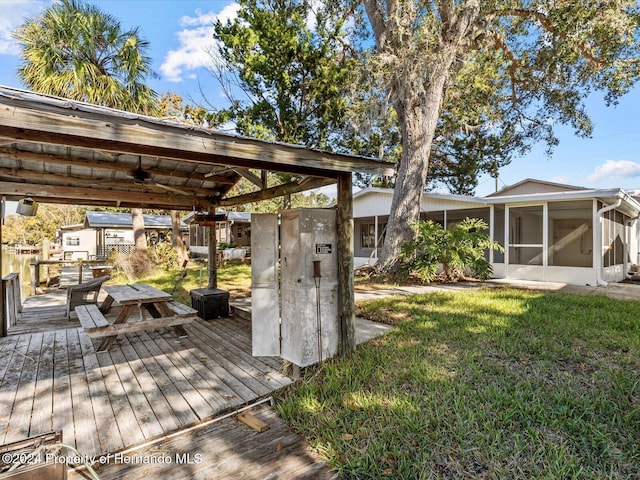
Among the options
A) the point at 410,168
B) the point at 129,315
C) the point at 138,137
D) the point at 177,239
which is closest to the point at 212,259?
the point at 129,315

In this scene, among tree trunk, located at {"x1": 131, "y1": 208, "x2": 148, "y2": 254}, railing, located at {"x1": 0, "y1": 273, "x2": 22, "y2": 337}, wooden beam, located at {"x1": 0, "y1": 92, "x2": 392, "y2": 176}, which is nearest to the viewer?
wooden beam, located at {"x1": 0, "y1": 92, "x2": 392, "y2": 176}

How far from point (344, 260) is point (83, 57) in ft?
37.2

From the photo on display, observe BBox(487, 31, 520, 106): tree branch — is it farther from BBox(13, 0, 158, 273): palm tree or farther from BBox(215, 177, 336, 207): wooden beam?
BBox(13, 0, 158, 273): palm tree

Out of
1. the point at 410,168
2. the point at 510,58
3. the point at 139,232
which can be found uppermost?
the point at 510,58

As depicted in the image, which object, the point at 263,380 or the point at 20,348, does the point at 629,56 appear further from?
the point at 20,348

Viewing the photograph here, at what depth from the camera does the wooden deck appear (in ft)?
7.95

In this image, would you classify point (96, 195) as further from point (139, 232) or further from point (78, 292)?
point (139, 232)

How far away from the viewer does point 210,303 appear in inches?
218

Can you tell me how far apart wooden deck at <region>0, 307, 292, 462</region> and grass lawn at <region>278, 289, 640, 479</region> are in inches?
26.5

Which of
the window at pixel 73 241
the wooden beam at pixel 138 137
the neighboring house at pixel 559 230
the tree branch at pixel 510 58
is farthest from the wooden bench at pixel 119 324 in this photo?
the window at pixel 73 241

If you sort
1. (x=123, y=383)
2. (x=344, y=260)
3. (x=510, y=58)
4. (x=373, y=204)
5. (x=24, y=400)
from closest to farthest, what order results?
(x=24, y=400) < (x=123, y=383) < (x=344, y=260) < (x=510, y=58) < (x=373, y=204)

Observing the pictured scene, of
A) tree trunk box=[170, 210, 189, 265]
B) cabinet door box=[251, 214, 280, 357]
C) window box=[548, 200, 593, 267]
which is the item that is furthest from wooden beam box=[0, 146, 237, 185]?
tree trunk box=[170, 210, 189, 265]

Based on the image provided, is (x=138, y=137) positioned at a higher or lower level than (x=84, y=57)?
lower

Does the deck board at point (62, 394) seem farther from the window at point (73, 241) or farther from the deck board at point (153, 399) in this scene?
the window at point (73, 241)
